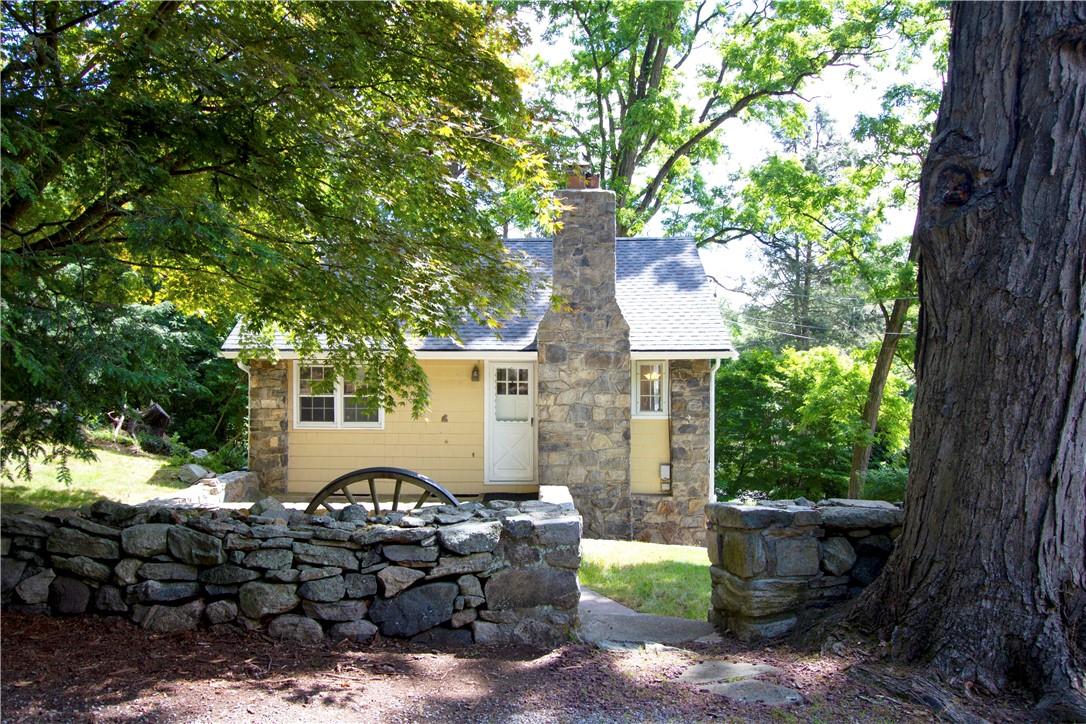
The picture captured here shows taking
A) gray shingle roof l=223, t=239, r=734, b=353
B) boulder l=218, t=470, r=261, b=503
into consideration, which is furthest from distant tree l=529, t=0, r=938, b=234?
boulder l=218, t=470, r=261, b=503

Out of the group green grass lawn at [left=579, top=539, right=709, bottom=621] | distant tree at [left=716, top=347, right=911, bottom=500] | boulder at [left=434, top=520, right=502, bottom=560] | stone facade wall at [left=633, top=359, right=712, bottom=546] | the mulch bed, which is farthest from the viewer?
distant tree at [left=716, top=347, right=911, bottom=500]

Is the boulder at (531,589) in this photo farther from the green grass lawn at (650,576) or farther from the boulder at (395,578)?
the green grass lawn at (650,576)

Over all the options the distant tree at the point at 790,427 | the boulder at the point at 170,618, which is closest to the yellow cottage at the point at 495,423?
the distant tree at the point at 790,427

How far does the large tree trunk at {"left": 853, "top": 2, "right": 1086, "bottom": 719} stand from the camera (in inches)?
157

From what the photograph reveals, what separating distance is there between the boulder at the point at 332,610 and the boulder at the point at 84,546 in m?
1.27

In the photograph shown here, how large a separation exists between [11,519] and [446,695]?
307 centimetres

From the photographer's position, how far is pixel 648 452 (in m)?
12.6

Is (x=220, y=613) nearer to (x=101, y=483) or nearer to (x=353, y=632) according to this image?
(x=353, y=632)

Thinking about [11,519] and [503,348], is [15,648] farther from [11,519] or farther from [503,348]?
[503,348]

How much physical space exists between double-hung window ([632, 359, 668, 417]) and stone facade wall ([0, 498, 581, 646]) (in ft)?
26.3

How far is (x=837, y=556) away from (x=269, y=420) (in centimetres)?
995

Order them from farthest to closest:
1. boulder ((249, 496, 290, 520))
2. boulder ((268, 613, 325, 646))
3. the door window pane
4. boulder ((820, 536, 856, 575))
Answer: the door window pane
boulder ((820, 536, 856, 575))
boulder ((249, 496, 290, 520))
boulder ((268, 613, 325, 646))

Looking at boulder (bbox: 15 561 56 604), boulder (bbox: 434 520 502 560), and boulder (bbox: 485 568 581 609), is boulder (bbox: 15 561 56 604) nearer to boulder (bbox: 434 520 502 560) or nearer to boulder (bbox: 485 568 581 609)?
boulder (bbox: 434 520 502 560)

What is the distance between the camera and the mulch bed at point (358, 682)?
3.61 m
